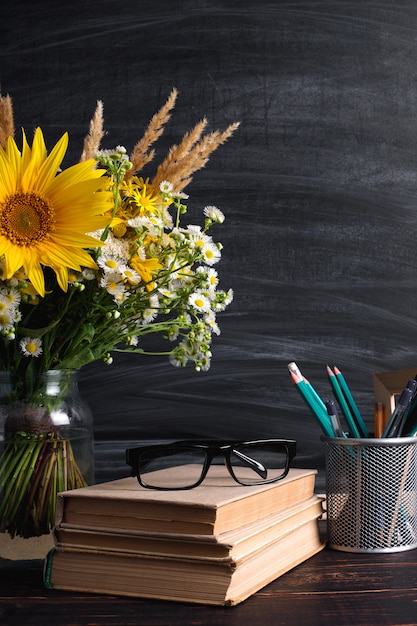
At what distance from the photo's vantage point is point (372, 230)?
122cm

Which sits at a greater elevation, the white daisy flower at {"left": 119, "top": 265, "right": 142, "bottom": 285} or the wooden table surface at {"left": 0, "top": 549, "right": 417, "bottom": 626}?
the white daisy flower at {"left": 119, "top": 265, "right": 142, "bottom": 285}

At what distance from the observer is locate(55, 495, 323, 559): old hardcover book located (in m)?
0.66

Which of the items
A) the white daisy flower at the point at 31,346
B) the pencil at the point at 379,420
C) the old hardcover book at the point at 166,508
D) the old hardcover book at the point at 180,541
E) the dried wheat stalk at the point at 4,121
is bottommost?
the old hardcover book at the point at 180,541

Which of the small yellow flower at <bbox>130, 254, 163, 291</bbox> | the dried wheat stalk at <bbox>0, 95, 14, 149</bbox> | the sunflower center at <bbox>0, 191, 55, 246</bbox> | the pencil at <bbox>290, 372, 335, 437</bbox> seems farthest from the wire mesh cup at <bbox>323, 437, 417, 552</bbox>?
the dried wheat stalk at <bbox>0, 95, 14, 149</bbox>

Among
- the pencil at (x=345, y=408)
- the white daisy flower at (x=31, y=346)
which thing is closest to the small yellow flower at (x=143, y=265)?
the white daisy flower at (x=31, y=346)

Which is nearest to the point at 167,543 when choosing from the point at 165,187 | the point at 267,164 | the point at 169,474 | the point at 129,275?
the point at 169,474

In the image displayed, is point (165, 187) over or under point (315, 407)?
over

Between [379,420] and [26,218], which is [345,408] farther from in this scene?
[26,218]

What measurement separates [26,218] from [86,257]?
2.9 inches

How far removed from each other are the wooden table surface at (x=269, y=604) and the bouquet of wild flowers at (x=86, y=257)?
0.50 feet

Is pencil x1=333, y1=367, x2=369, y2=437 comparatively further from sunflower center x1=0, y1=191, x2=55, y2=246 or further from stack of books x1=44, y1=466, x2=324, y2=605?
sunflower center x1=0, y1=191, x2=55, y2=246

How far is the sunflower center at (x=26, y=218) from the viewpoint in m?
0.75

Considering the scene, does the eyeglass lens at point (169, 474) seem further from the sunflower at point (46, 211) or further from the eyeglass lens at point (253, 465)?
the sunflower at point (46, 211)

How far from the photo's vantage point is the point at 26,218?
762mm
